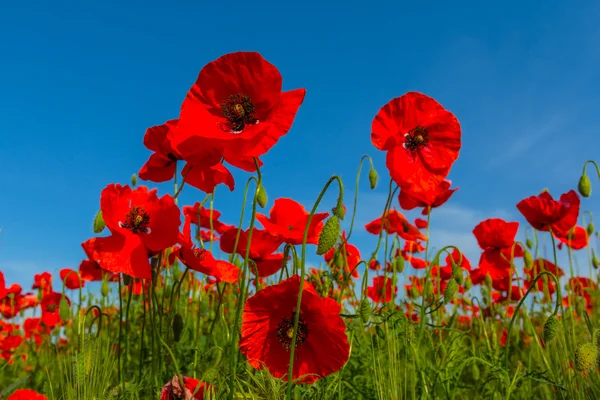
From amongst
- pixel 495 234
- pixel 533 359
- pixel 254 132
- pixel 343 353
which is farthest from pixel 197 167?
pixel 533 359

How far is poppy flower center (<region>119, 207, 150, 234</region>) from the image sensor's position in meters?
1.93

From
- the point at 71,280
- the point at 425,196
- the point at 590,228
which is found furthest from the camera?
the point at 71,280

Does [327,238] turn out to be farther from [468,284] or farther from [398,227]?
[468,284]

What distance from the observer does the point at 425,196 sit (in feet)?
7.55

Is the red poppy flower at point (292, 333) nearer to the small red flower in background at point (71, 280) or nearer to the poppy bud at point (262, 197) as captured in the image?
the poppy bud at point (262, 197)

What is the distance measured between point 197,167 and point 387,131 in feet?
2.23

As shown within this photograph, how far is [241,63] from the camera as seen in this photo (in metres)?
1.62

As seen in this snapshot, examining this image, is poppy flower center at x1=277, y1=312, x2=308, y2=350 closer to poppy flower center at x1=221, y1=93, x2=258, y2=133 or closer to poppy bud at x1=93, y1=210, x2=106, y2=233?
poppy flower center at x1=221, y1=93, x2=258, y2=133

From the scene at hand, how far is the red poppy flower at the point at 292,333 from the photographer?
1556mm

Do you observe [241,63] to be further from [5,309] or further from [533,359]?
[5,309]

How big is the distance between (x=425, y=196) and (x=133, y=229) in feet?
3.97

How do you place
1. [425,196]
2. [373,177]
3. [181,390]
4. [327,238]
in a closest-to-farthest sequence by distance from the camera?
[327,238]
[181,390]
[425,196]
[373,177]

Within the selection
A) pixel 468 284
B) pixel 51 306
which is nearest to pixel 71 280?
pixel 51 306

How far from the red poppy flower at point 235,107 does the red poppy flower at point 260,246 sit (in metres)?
0.57
